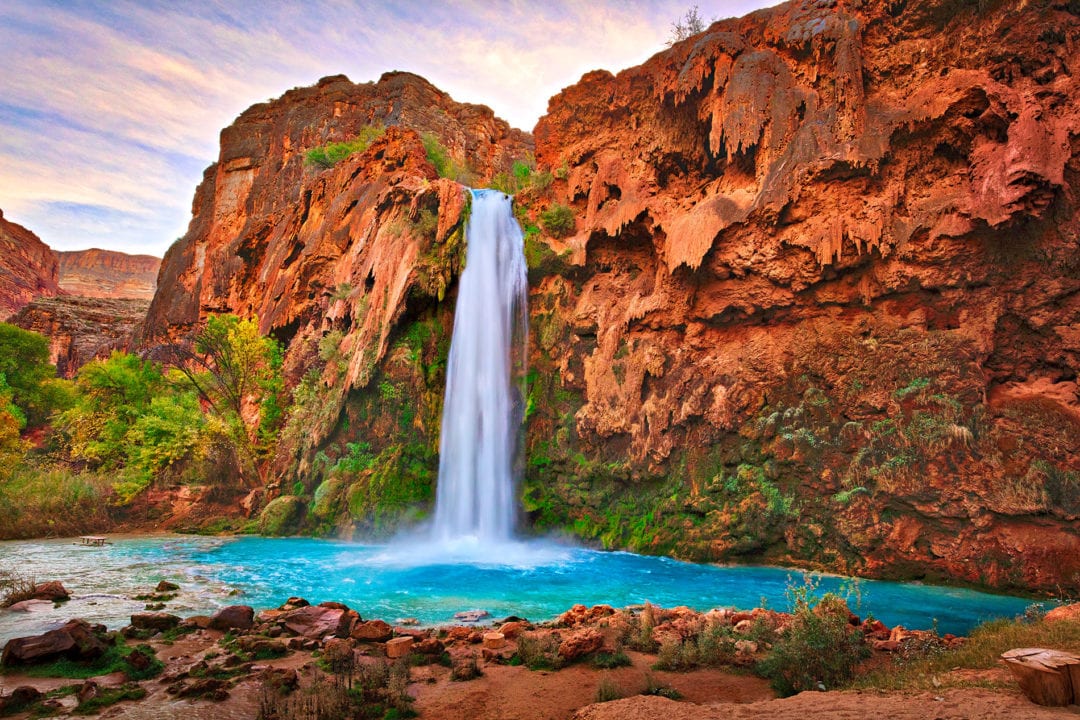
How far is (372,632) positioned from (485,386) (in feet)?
45.4

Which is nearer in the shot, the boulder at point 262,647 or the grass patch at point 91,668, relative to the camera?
the grass patch at point 91,668

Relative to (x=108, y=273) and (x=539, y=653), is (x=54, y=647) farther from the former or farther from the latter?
(x=108, y=273)

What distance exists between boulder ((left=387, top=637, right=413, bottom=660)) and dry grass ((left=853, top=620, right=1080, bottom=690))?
5.13 meters

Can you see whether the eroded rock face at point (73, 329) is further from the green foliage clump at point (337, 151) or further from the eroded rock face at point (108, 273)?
the eroded rock face at point (108, 273)

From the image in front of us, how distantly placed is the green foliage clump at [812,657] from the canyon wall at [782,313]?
352 inches

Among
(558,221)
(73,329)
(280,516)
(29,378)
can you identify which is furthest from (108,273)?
(558,221)

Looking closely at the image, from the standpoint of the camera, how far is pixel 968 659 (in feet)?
20.4

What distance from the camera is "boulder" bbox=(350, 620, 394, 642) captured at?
7.79 metres

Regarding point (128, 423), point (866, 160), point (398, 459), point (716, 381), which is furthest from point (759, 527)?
point (128, 423)

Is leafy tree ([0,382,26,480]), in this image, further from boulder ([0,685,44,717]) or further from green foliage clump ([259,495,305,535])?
boulder ([0,685,44,717])

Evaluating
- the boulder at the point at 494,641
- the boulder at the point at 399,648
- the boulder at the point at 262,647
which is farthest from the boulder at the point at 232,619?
the boulder at the point at 494,641

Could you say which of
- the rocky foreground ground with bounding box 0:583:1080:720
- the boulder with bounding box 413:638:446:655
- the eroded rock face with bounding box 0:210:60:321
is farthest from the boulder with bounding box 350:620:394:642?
the eroded rock face with bounding box 0:210:60:321

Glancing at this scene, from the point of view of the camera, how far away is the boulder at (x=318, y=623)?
7.82 metres

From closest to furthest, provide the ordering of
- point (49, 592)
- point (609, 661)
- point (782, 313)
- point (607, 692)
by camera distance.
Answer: point (607, 692) < point (609, 661) < point (49, 592) < point (782, 313)
